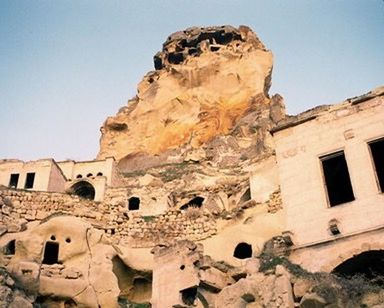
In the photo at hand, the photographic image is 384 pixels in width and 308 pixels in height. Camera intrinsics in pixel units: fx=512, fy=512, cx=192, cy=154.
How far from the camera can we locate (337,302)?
11586 millimetres

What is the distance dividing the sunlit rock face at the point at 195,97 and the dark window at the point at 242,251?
1045 inches

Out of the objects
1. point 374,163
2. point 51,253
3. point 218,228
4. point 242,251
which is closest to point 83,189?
point 51,253

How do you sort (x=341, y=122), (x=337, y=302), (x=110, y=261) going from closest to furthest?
(x=337, y=302), (x=341, y=122), (x=110, y=261)

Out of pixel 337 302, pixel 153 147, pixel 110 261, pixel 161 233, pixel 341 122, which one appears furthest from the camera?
pixel 153 147

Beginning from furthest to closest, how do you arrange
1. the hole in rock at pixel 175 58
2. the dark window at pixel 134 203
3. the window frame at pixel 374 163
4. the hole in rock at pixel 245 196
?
1. the hole in rock at pixel 175 58
2. the dark window at pixel 134 203
3. the hole in rock at pixel 245 196
4. the window frame at pixel 374 163

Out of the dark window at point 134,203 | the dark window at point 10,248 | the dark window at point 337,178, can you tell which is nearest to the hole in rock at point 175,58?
the dark window at point 134,203

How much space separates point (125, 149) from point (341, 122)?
34759 millimetres

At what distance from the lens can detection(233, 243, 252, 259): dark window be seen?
67.8 ft

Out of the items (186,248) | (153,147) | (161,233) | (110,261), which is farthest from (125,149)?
(186,248)

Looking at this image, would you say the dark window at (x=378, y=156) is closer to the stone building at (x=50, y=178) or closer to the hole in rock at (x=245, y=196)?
the hole in rock at (x=245, y=196)

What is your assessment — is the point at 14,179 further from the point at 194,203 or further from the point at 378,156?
the point at 378,156

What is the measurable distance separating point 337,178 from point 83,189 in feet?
71.1

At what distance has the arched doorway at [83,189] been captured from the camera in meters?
33.8

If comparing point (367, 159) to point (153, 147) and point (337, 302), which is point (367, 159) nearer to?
point (337, 302)
